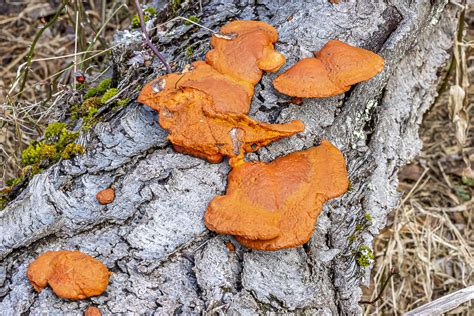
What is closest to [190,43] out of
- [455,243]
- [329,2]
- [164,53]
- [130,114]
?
[164,53]

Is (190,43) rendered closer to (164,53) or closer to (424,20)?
(164,53)

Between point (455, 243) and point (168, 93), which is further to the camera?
point (455, 243)

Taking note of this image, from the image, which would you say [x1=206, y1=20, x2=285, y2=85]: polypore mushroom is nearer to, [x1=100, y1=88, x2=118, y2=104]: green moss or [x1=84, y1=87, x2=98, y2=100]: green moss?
[x1=100, y1=88, x2=118, y2=104]: green moss

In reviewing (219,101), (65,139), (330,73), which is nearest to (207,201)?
(219,101)

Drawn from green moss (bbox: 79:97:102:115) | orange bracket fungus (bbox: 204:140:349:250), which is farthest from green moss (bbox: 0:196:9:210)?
orange bracket fungus (bbox: 204:140:349:250)

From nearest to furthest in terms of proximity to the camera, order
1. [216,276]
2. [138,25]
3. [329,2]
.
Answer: [216,276], [329,2], [138,25]

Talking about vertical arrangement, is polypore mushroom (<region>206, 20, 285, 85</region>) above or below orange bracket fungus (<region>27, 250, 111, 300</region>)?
above

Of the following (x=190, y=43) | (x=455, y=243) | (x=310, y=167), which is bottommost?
(x=455, y=243)
